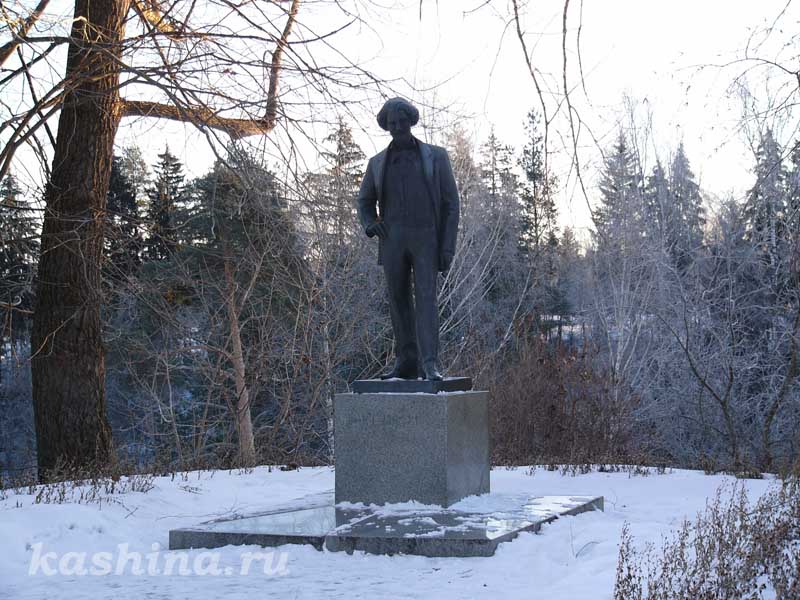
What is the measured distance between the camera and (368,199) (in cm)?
749

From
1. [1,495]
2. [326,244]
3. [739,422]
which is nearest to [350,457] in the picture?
[1,495]

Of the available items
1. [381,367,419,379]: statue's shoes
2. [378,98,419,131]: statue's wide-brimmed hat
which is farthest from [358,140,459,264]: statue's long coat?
[381,367,419,379]: statue's shoes

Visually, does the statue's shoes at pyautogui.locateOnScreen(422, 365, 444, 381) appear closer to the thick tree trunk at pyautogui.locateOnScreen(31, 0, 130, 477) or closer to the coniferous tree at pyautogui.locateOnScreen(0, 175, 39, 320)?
the thick tree trunk at pyautogui.locateOnScreen(31, 0, 130, 477)

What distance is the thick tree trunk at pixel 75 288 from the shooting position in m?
9.39

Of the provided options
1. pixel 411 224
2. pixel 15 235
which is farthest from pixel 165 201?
pixel 411 224

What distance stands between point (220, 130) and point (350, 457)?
3.58 metres

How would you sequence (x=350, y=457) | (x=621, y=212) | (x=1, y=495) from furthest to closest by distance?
(x=621, y=212)
(x=1, y=495)
(x=350, y=457)

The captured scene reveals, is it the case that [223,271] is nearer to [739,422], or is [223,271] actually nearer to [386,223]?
[739,422]

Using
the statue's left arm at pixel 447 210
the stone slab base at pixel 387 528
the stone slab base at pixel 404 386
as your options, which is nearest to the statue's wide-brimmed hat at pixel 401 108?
the statue's left arm at pixel 447 210

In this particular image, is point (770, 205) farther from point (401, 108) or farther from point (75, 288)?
point (75, 288)

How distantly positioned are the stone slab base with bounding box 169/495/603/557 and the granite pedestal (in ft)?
0.59

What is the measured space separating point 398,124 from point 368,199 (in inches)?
28.0

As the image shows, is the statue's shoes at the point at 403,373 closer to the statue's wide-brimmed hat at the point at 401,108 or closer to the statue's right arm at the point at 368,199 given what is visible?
the statue's right arm at the point at 368,199

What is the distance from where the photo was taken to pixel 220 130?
8.43m
